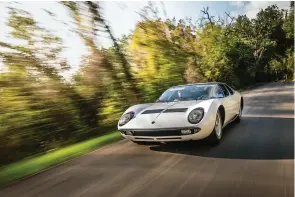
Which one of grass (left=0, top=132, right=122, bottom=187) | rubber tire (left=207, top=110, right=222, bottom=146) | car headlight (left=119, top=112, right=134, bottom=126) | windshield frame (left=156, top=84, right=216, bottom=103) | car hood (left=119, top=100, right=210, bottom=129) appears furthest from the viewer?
windshield frame (left=156, top=84, right=216, bottom=103)

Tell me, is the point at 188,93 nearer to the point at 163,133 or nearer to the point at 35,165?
the point at 163,133

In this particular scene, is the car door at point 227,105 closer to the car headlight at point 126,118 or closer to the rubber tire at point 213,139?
the rubber tire at point 213,139

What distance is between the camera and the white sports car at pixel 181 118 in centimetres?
540

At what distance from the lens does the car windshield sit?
6.70m

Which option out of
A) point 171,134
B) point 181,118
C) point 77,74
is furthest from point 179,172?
point 77,74

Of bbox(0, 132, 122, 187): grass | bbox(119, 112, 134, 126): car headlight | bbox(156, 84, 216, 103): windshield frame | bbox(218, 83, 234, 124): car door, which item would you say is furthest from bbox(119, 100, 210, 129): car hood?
bbox(0, 132, 122, 187): grass

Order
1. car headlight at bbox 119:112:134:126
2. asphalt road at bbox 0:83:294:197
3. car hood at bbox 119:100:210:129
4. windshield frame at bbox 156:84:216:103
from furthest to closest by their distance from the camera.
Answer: windshield frame at bbox 156:84:216:103 → car headlight at bbox 119:112:134:126 → car hood at bbox 119:100:210:129 → asphalt road at bbox 0:83:294:197

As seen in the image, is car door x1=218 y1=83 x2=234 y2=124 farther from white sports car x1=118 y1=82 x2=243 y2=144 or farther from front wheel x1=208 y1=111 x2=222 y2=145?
front wheel x1=208 y1=111 x2=222 y2=145

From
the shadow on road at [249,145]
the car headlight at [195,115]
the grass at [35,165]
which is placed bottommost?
the shadow on road at [249,145]

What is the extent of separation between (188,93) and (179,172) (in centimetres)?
279

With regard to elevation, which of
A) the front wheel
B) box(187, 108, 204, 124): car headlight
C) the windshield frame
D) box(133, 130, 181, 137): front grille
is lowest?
the front wheel

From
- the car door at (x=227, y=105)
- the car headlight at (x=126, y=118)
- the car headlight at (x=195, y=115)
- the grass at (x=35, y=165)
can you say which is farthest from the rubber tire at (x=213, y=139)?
the grass at (x=35, y=165)

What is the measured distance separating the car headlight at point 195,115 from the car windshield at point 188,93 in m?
0.99

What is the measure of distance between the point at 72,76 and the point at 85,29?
207cm
